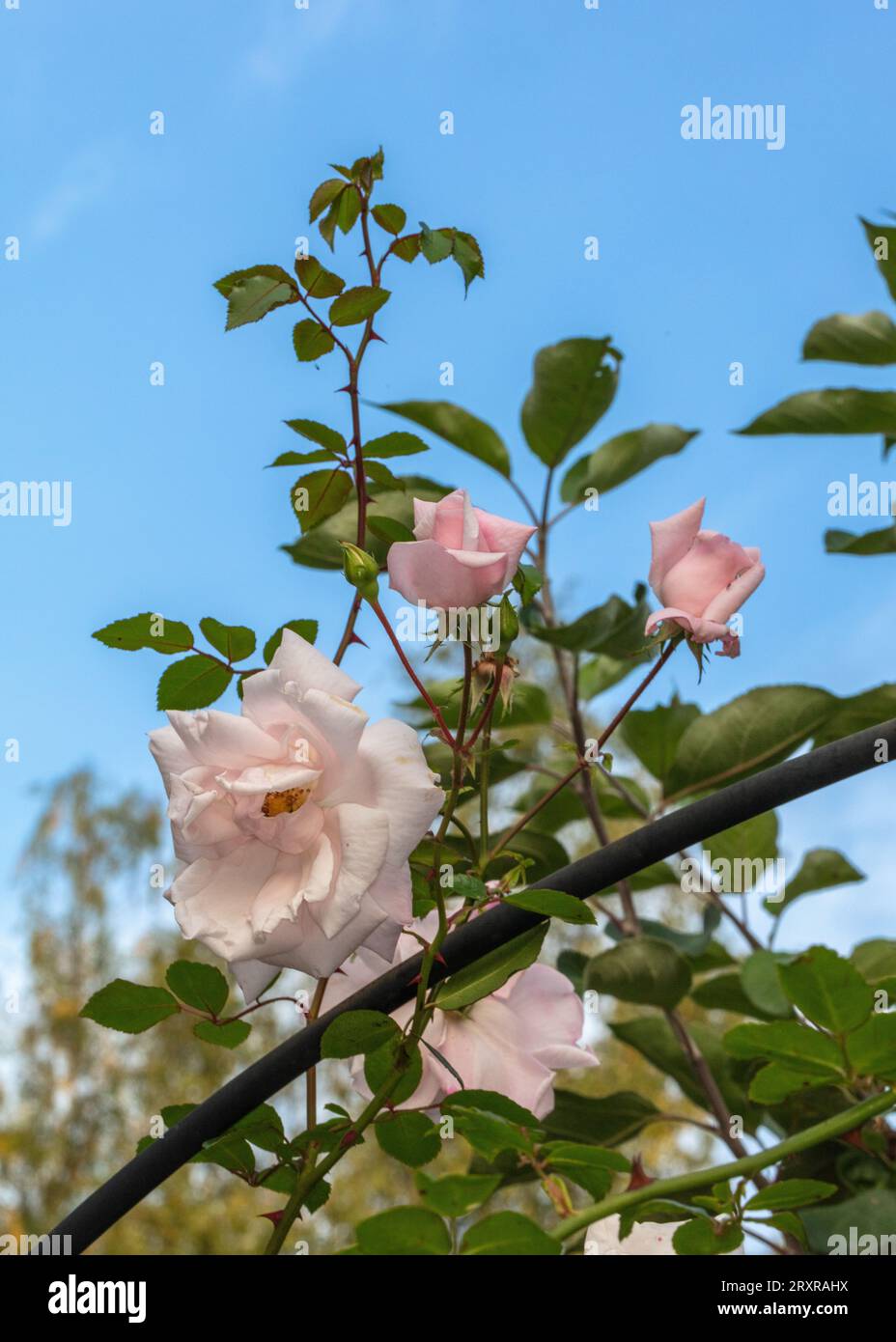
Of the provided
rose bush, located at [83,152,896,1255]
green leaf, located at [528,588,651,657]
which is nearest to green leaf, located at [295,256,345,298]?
rose bush, located at [83,152,896,1255]

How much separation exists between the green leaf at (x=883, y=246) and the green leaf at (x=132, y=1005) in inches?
32.4

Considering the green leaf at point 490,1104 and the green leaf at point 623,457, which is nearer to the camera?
the green leaf at point 490,1104

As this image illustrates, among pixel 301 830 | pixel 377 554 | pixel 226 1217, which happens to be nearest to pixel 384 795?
pixel 301 830

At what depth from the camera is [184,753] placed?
51 cm

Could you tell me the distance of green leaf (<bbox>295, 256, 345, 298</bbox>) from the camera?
58 centimetres

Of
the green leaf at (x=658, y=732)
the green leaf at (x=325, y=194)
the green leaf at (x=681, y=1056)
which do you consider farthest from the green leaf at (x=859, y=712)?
the green leaf at (x=325, y=194)

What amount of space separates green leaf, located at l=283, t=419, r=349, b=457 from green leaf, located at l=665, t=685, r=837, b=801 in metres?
0.54

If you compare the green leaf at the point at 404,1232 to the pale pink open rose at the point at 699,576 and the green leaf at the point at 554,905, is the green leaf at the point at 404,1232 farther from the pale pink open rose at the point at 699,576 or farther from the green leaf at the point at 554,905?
the pale pink open rose at the point at 699,576

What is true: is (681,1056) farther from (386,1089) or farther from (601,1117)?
(386,1089)

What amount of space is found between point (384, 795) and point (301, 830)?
36 mm

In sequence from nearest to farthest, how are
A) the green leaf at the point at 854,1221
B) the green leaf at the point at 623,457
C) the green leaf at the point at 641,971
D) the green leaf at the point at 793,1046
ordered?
1. the green leaf at the point at 793,1046
2. the green leaf at the point at 854,1221
3. the green leaf at the point at 641,971
4. the green leaf at the point at 623,457

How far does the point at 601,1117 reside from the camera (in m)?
1.02

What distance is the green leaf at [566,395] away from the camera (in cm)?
109
